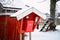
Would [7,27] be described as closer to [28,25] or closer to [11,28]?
[11,28]

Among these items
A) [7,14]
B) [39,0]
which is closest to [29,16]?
[7,14]

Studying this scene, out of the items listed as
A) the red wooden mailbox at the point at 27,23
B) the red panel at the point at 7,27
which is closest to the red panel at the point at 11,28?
the red panel at the point at 7,27

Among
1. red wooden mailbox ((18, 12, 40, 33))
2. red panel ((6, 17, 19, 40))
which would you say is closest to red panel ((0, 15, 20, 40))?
red panel ((6, 17, 19, 40))

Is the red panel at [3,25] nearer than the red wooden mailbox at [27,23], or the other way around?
the red wooden mailbox at [27,23]

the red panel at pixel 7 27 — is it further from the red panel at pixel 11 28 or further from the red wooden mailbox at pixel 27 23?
the red wooden mailbox at pixel 27 23

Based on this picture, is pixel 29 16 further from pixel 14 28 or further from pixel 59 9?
pixel 59 9

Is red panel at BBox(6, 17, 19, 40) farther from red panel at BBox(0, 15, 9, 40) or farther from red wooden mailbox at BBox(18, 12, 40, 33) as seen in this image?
red wooden mailbox at BBox(18, 12, 40, 33)

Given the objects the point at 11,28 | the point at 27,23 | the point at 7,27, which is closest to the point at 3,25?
the point at 7,27

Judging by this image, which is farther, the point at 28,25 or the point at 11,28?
the point at 11,28

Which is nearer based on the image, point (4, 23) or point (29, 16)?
point (29, 16)

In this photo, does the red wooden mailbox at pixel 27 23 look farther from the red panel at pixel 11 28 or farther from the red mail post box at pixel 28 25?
the red panel at pixel 11 28

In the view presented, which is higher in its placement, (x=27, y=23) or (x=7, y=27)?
(x=27, y=23)

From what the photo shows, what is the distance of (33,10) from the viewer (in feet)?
13.7

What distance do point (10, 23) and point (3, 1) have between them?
1.19 meters
